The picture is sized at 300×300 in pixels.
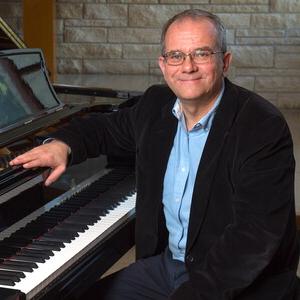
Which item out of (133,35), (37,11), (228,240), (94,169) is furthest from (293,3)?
(228,240)

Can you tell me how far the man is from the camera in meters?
1.74

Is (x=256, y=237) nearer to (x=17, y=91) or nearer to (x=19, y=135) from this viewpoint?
(x=19, y=135)

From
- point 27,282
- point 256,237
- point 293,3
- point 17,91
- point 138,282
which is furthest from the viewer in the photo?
point 293,3

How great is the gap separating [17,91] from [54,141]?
32 cm

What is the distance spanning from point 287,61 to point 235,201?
14.7ft

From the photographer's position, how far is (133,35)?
6.03m

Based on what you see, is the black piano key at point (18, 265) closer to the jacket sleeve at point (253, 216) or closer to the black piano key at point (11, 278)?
the black piano key at point (11, 278)

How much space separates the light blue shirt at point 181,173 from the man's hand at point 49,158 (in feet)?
0.99

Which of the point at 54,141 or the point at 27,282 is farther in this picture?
the point at 54,141

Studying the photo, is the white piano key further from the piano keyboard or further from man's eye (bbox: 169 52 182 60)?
man's eye (bbox: 169 52 182 60)

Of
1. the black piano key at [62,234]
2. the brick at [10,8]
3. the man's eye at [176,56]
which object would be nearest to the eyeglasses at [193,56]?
the man's eye at [176,56]

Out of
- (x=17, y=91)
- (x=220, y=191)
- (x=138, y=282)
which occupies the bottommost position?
(x=138, y=282)

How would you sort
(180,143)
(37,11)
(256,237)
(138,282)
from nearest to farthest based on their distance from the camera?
(256,237)
(180,143)
(138,282)
(37,11)

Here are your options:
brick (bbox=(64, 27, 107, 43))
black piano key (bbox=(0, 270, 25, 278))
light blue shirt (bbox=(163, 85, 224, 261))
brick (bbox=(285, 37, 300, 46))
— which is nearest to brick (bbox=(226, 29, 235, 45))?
brick (bbox=(285, 37, 300, 46))
